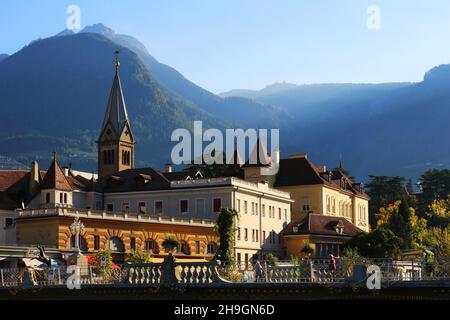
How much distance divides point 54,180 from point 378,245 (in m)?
38.3

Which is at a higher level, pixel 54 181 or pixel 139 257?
pixel 54 181

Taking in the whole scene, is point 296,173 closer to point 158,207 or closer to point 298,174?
point 298,174

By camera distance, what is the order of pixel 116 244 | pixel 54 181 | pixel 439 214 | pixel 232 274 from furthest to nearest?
pixel 439 214, pixel 54 181, pixel 116 244, pixel 232 274

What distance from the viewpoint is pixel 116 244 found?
278 ft

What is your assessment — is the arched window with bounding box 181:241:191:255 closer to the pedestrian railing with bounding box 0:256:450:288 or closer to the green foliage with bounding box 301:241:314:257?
the green foliage with bounding box 301:241:314:257

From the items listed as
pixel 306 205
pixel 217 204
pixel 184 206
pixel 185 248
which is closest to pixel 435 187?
pixel 306 205

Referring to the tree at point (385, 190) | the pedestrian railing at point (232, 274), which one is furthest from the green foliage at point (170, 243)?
the tree at point (385, 190)

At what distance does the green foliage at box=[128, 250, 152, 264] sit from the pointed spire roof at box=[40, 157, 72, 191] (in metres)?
18.7

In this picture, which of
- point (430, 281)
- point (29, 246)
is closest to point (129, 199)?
point (29, 246)

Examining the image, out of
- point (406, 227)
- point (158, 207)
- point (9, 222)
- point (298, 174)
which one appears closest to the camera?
point (9, 222)

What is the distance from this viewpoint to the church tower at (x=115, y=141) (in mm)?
120500

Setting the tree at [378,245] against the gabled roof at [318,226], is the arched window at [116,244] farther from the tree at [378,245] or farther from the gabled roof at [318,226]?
the gabled roof at [318,226]

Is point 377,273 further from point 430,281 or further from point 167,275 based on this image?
point 167,275
